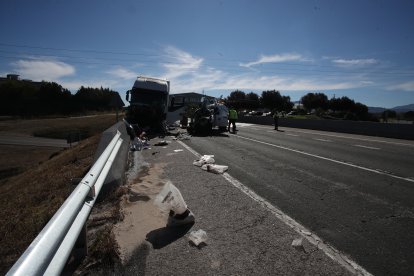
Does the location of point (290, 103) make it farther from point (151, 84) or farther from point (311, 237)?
point (311, 237)

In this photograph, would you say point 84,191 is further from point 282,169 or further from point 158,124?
point 158,124

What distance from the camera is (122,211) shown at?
500 cm

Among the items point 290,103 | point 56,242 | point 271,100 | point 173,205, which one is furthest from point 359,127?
point 290,103

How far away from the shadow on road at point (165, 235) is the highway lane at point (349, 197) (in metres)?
1.73

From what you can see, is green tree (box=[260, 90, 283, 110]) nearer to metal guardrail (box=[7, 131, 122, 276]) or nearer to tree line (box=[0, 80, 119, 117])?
tree line (box=[0, 80, 119, 117])

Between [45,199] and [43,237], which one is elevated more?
[43,237]

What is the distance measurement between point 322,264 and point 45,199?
19.4 ft

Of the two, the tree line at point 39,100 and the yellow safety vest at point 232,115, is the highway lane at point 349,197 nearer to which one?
the yellow safety vest at point 232,115

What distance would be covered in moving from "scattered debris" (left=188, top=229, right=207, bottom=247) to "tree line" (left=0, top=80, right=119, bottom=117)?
79651mm

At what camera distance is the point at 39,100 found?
80.3 meters

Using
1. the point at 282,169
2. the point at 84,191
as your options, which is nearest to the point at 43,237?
the point at 84,191

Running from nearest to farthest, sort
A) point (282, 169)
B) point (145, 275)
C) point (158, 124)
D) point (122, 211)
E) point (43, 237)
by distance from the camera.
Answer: point (43, 237) → point (145, 275) → point (122, 211) → point (282, 169) → point (158, 124)

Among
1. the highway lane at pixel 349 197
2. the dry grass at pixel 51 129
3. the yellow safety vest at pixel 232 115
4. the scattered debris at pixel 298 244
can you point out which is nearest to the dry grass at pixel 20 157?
the dry grass at pixel 51 129

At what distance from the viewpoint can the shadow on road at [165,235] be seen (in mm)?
4031
